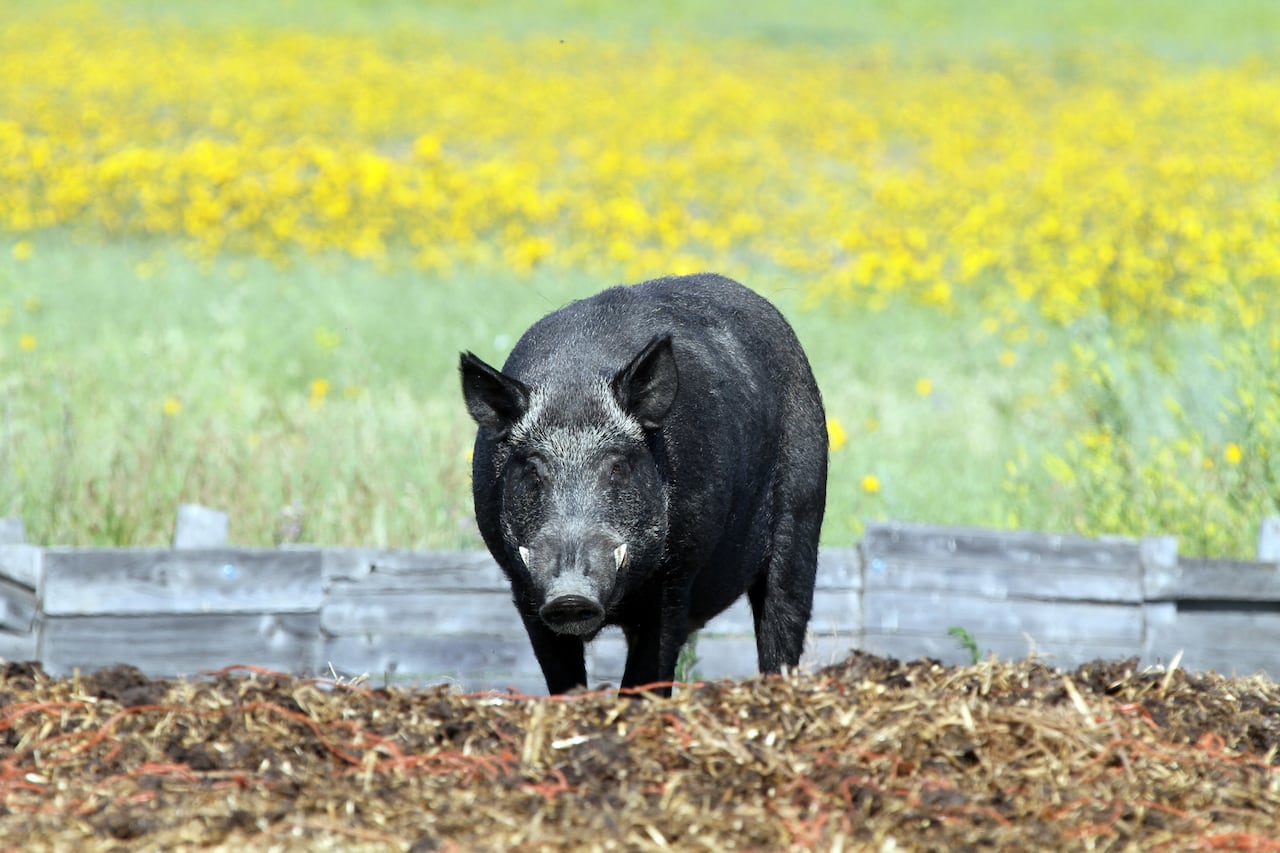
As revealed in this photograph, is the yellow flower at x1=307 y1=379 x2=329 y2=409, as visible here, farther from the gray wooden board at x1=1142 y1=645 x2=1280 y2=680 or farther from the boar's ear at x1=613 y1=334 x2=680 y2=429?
the boar's ear at x1=613 y1=334 x2=680 y2=429

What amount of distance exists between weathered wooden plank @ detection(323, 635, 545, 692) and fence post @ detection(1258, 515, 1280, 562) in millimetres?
3230

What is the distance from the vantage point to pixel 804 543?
5500mm

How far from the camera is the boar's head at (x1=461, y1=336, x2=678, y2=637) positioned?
Answer: 14.0ft

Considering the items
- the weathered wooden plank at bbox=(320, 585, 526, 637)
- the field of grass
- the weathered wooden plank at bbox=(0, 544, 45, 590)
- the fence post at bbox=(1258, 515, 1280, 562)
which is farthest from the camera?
the field of grass

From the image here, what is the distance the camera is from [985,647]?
6895mm

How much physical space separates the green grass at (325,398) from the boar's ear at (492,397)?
A: 10.1 feet

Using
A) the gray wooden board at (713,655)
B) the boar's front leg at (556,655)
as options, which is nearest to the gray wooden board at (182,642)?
the gray wooden board at (713,655)

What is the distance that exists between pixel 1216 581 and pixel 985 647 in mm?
1007

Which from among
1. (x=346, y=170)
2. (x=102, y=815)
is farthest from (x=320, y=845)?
(x=346, y=170)

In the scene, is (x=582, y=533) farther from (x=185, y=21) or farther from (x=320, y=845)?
(x=185, y=21)

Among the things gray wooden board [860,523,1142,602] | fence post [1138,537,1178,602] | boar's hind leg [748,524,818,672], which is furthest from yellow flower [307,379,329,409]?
fence post [1138,537,1178,602]

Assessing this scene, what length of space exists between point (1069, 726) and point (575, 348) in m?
1.87

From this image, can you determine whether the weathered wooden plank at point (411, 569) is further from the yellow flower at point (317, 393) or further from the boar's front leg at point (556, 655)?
the yellow flower at point (317, 393)

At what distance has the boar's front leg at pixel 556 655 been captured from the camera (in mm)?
4652
